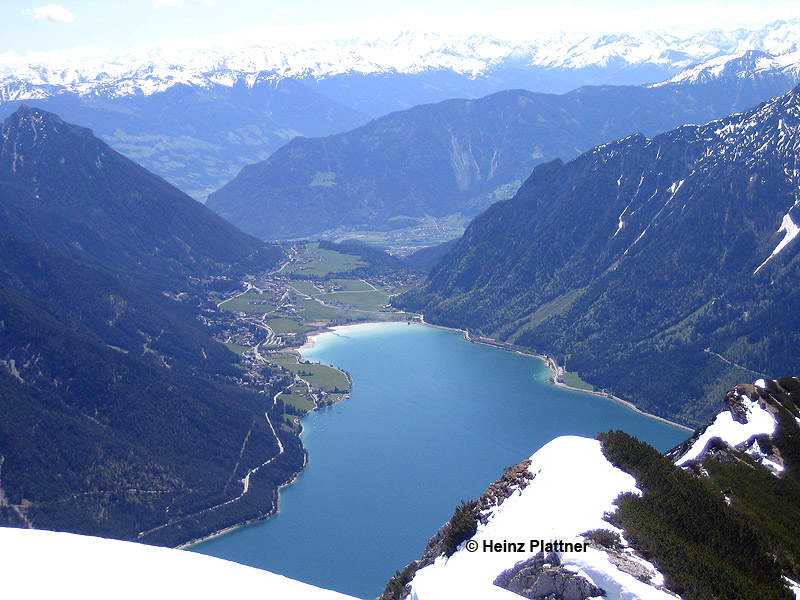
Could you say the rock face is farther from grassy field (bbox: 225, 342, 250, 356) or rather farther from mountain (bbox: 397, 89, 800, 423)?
grassy field (bbox: 225, 342, 250, 356)

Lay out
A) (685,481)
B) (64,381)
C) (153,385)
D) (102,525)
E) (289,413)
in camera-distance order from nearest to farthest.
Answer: (685,481) → (102,525) → (64,381) → (153,385) → (289,413)

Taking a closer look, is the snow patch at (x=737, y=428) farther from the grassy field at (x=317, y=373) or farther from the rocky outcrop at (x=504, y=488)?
the grassy field at (x=317, y=373)

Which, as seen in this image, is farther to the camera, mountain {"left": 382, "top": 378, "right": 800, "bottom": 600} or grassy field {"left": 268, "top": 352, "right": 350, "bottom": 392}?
grassy field {"left": 268, "top": 352, "right": 350, "bottom": 392}

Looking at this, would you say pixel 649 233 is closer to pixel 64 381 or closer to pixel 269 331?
pixel 269 331

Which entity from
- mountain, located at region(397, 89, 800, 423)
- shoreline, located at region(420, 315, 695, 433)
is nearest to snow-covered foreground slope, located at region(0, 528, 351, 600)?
shoreline, located at region(420, 315, 695, 433)

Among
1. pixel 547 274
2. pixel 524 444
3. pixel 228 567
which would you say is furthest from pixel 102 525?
pixel 547 274

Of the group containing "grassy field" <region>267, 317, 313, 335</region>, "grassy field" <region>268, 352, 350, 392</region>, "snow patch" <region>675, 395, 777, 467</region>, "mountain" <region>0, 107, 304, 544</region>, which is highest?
"grassy field" <region>267, 317, 313, 335</region>
